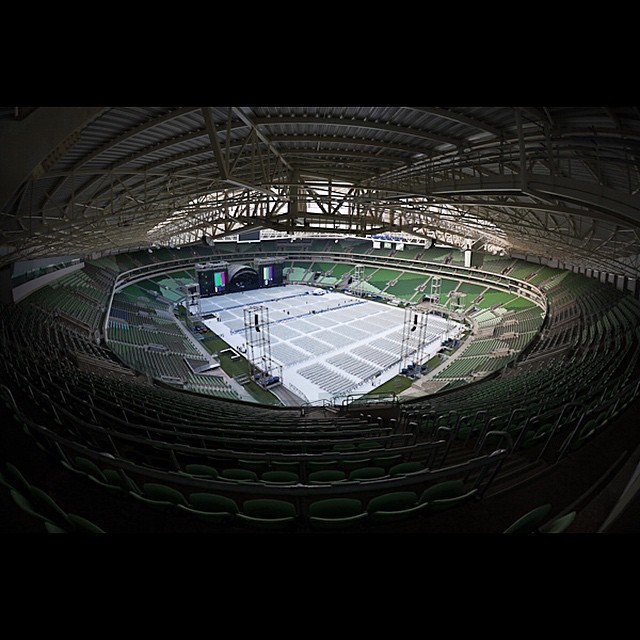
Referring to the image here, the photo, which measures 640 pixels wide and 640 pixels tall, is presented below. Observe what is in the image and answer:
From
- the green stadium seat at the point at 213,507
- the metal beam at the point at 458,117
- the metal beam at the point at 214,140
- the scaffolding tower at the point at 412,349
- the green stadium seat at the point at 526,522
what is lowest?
the scaffolding tower at the point at 412,349

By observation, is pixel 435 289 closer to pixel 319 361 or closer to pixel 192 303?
pixel 319 361

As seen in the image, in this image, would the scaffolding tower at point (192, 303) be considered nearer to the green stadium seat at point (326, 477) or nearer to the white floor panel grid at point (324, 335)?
the white floor panel grid at point (324, 335)

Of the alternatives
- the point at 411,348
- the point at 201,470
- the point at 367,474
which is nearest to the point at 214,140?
the point at 201,470

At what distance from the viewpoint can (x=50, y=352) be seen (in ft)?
42.7

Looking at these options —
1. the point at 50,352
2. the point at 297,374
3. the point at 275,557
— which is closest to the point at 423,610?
the point at 275,557

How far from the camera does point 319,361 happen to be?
24.3m

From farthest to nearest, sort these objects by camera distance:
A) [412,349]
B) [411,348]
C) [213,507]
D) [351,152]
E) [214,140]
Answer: [411,348] < [412,349] < [351,152] < [214,140] < [213,507]

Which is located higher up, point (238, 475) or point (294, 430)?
point (238, 475)

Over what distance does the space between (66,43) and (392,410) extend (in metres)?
10.1

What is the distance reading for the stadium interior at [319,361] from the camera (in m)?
4.16

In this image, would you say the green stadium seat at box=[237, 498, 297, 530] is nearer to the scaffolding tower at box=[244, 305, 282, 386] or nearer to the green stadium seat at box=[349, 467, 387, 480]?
the green stadium seat at box=[349, 467, 387, 480]

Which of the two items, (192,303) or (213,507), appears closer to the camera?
(213,507)

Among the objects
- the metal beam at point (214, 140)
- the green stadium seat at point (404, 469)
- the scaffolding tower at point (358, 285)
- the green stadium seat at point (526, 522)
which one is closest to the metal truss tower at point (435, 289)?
the scaffolding tower at point (358, 285)

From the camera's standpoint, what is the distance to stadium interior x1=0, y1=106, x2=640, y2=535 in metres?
4.16
